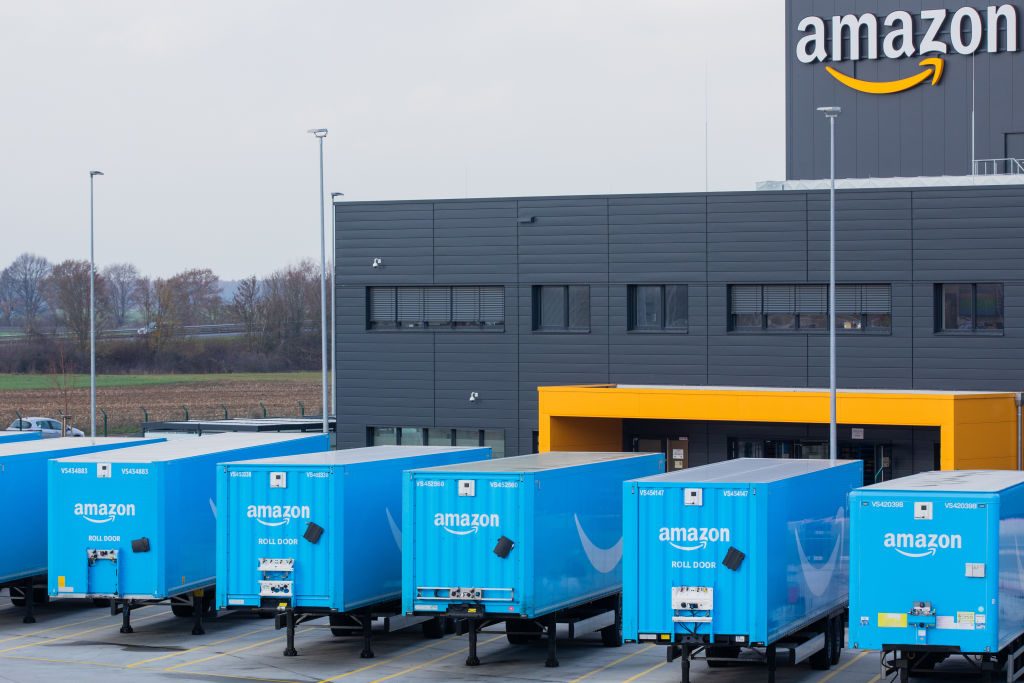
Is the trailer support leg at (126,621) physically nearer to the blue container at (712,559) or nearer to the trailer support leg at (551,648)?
the trailer support leg at (551,648)

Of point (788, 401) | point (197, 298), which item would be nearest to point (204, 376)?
point (197, 298)

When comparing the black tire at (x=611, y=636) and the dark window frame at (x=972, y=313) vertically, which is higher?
the dark window frame at (x=972, y=313)

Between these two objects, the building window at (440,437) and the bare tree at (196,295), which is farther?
the bare tree at (196,295)

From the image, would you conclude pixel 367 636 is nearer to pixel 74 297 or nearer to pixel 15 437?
pixel 15 437

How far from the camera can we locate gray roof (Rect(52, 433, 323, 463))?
23.6 metres

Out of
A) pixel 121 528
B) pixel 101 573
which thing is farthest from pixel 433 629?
pixel 101 573

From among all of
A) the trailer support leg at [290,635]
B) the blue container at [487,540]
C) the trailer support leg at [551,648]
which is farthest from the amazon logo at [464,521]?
the trailer support leg at [290,635]

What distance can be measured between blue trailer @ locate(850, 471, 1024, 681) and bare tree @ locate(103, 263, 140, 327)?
11797cm

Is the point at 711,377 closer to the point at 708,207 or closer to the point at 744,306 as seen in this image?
the point at 744,306

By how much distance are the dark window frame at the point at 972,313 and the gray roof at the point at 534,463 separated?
14.4m

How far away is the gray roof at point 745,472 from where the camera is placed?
63.2ft

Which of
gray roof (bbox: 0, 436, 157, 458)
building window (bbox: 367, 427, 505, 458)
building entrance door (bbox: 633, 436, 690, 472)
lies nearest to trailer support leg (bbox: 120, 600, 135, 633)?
gray roof (bbox: 0, 436, 157, 458)

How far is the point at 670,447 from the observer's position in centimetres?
3844

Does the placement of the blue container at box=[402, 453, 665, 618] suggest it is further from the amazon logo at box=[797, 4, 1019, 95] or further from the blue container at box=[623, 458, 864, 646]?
the amazon logo at box=[797, 4, 1019, 95]
